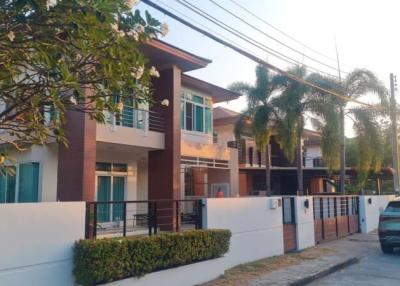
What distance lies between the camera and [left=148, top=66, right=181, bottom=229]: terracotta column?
16047mm

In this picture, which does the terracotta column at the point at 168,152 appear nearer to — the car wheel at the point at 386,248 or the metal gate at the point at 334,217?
the metal gate at the point at 334,217

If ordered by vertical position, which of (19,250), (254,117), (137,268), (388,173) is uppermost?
(254,117)

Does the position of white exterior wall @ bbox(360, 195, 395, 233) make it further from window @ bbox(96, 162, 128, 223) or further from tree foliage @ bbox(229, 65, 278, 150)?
window @ bbox(96, 162, 128, 223)

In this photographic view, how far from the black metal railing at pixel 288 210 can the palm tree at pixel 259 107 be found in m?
8.61

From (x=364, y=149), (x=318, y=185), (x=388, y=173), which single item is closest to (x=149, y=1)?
(x=364, y=149)

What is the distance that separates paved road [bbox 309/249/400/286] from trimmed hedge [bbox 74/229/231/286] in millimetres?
2684

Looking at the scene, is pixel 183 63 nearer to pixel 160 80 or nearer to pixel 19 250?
pixel 160 80

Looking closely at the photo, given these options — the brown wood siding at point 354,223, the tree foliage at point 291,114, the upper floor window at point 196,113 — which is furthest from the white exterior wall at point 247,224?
the tree foliage at point 291,114

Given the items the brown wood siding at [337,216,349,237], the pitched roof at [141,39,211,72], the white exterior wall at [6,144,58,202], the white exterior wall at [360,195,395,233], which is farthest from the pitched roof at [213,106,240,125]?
the white exterior wall at [6,144,58,202]

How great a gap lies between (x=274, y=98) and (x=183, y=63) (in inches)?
351

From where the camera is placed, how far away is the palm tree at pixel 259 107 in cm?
2358

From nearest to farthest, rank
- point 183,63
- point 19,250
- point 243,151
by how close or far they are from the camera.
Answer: point 19,250 → point 183,63 → point 243,151

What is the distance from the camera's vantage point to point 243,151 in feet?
102

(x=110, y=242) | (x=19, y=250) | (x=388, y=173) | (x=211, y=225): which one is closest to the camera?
(x=19, y=250)
